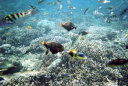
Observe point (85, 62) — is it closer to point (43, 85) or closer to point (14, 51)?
point (43, 85)

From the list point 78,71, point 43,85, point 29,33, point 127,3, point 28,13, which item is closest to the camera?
point 28,13

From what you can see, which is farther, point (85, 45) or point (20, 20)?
point (85, 45)

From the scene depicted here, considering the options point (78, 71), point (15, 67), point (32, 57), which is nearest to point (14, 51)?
point (32, 57)

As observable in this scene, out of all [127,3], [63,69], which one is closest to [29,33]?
[63,69]

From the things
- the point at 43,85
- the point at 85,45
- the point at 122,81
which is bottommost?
the point at 122,81

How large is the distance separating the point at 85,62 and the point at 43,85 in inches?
81.5

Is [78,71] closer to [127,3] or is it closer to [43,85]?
[43,85]

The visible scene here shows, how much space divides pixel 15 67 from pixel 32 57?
194 cm

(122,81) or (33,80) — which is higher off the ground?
(33,80)

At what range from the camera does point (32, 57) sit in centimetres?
580

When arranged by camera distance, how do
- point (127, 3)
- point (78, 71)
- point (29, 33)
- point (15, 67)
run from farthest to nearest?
point (127, 3), point (29, 33), point (15, 67), point (78, 71)

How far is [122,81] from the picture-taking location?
3521 mm

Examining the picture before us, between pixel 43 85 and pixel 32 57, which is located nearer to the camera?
pixel 43 85

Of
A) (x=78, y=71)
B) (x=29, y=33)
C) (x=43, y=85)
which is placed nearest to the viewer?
(x=43, y=85)
